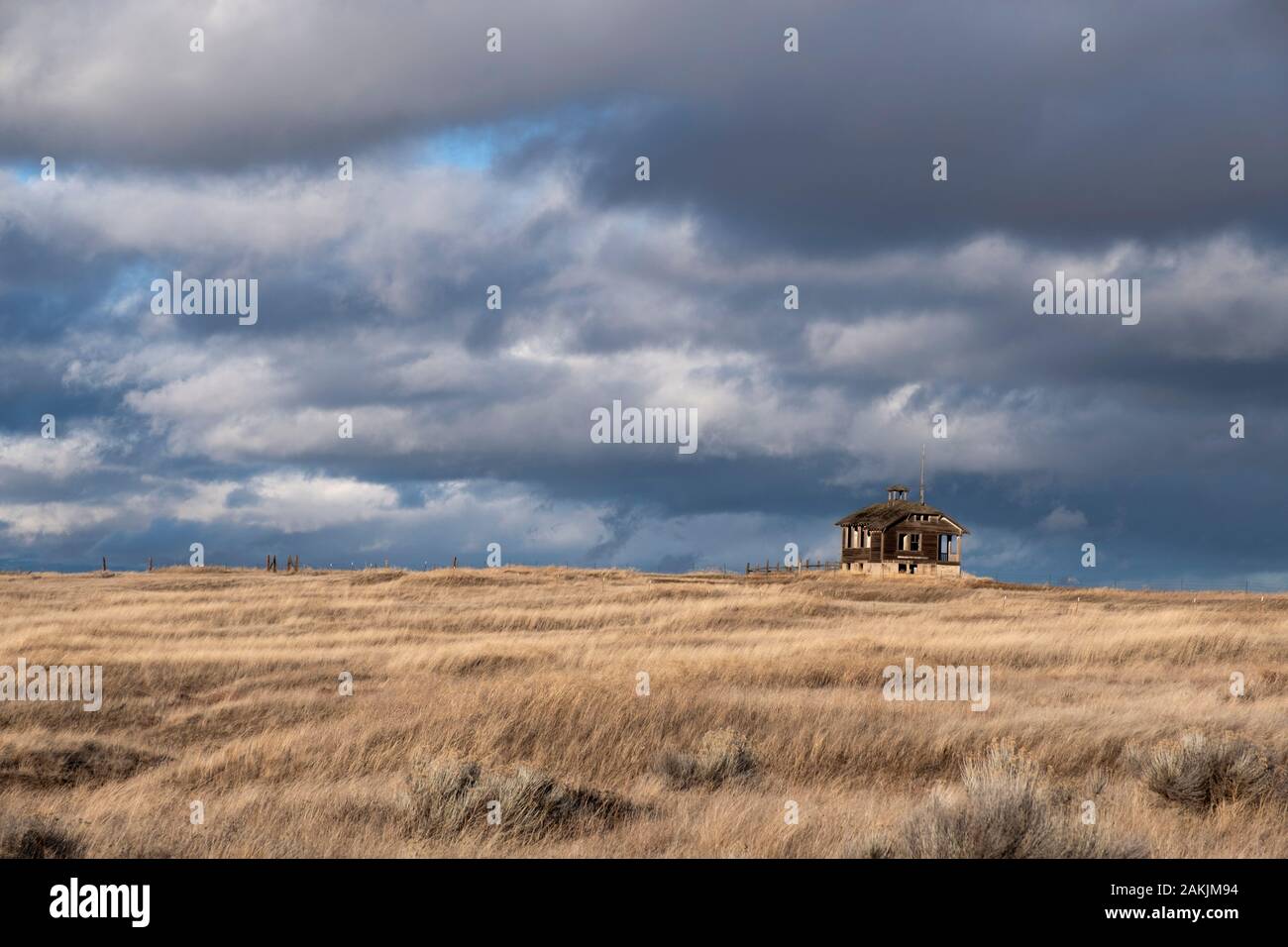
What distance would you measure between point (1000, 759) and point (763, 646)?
14.3m

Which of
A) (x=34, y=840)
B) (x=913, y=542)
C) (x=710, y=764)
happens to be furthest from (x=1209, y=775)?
(x=913, y=542)

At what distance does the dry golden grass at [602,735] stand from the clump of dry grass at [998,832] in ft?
0.17

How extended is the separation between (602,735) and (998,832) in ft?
24.9

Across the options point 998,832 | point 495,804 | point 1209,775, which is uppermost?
point 998,832

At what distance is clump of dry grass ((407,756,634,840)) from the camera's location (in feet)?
32.7

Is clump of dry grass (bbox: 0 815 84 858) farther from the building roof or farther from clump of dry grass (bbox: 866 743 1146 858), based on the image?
the building roof

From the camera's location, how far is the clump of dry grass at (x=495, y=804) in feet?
32.7

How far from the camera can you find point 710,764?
501 inches

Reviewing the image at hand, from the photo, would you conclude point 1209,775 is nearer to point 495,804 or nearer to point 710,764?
point 710,764

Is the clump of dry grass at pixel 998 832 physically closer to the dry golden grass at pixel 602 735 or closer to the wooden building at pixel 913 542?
the dry golden grass at pixel 602 735

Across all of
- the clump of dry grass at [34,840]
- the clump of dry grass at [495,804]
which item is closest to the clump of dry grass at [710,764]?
the clump of dry grass at [495,804]

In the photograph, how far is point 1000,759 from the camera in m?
11.0

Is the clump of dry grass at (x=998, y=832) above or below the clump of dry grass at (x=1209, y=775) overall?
above
